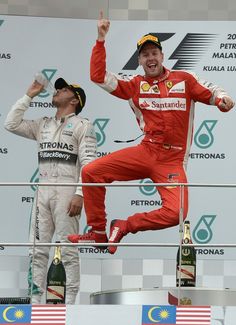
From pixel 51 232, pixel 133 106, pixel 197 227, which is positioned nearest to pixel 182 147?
pixel 133 106

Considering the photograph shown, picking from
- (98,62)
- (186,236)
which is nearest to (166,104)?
(98,62)

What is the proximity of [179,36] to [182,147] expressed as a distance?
189cm

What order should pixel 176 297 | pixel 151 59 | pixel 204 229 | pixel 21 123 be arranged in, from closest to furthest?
pixel 176 297 < pixel 151 59 < pixel 21 123 < pixel 204 229

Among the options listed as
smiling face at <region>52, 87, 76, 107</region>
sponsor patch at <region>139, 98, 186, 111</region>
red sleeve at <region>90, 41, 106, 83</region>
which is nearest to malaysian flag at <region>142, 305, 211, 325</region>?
sponsor patch at <region>139, 98, 186, 111</region>

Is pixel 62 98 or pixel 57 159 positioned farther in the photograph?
pixel 62 98

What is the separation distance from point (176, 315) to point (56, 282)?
2.42ft

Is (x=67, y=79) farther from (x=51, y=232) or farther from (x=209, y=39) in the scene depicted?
(x=51, y=232)

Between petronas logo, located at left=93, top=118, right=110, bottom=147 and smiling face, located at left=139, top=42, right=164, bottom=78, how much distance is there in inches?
61.6

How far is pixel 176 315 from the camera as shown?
655 centimetres

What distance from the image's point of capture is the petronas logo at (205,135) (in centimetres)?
896

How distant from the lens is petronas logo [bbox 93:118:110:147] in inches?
353

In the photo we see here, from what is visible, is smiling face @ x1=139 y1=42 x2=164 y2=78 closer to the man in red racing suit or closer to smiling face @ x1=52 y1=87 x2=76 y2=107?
the man in red racing suit

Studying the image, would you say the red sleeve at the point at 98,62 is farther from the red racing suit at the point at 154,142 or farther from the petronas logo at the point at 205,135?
the petronas logo at the point at 205,135

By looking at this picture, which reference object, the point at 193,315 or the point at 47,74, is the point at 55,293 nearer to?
the point at 193,315
